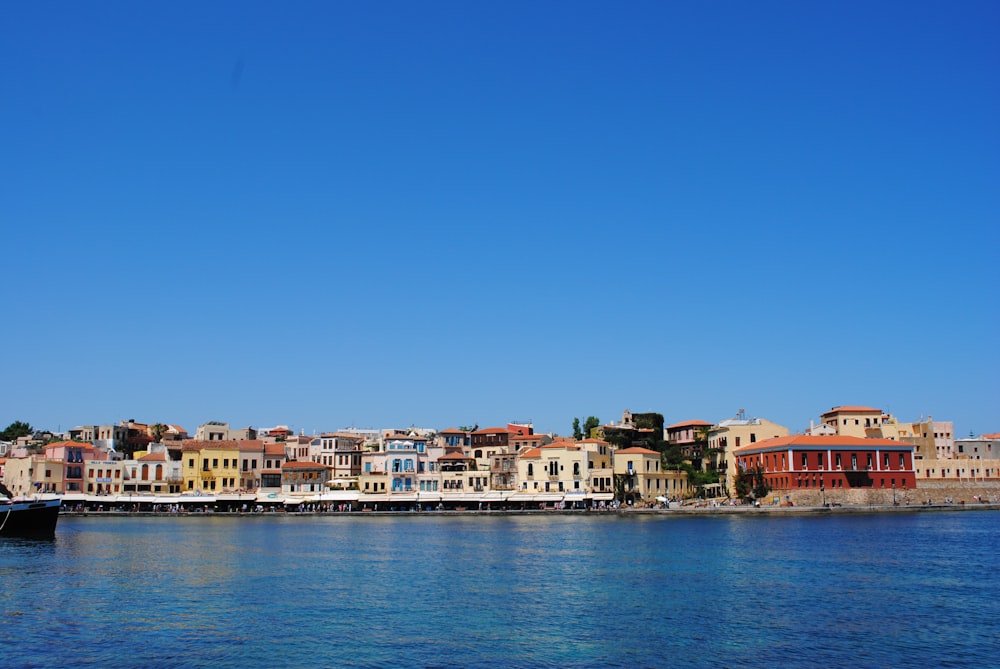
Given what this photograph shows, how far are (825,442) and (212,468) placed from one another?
211 feet

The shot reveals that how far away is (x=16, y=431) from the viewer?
138 metres

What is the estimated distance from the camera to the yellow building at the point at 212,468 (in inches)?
4038

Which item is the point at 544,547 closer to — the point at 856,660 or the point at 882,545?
the point at 882,545

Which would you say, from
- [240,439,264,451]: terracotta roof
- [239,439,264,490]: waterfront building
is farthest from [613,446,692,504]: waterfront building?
[240,439,264,451]: terracotta roof

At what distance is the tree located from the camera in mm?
136125

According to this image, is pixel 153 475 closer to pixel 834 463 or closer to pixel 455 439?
pixel 455 439

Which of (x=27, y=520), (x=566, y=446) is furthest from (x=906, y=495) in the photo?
(x=27, y=520)

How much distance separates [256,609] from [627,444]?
80.2 meters

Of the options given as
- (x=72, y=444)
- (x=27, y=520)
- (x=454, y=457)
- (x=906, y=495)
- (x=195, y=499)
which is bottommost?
(x=906, y=495)

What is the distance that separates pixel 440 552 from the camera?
173 feet

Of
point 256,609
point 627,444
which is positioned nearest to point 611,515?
point 627,444

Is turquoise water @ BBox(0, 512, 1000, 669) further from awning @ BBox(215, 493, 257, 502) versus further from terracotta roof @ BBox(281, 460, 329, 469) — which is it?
terracotta roof @ BBox(281, 460, 329, 469)

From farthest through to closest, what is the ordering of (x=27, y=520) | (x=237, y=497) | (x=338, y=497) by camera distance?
(x=237, y=497), (x=338, y=497), (x=27, y=520)

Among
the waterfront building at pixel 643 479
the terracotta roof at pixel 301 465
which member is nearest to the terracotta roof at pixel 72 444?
the terracotta roof at pixel 301 465
